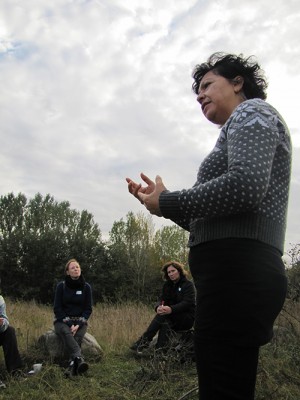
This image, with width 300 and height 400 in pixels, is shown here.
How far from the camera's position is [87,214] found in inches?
1261

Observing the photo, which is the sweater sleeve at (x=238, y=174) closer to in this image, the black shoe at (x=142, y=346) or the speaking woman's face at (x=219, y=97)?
the speaking woman's face at (x=219, y=97)

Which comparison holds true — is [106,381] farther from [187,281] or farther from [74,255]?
[74,255]

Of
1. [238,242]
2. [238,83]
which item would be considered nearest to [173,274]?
[238,83]

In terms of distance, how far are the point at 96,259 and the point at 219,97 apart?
74.7 ft

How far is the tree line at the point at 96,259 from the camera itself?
2248 centimetres

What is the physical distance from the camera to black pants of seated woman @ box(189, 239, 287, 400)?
120 centimetres

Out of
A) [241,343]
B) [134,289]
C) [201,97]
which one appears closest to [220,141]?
[201,97]

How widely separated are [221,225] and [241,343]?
1.17ft

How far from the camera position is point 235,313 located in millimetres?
1199

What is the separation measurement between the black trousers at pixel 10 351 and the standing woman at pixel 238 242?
4679 millimetres

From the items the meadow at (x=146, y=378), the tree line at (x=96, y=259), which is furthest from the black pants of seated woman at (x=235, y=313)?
the tree line at (x=96, y=259)

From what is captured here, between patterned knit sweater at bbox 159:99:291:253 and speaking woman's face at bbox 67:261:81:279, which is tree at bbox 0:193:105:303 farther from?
patterned knit sweater at bbox 159:99:291:253

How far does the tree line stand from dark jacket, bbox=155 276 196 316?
44.8 ft

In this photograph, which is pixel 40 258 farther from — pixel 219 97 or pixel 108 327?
pixel 219 97
